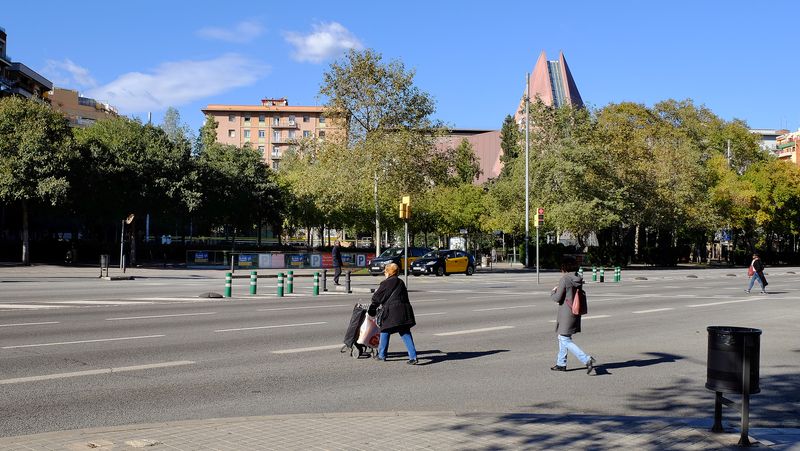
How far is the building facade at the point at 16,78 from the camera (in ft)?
241

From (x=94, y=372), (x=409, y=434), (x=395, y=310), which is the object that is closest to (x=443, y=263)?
(x=395, y=310)

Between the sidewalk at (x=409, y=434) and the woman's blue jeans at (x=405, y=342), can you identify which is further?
the woman's blue jeans at (x=405, y=342)

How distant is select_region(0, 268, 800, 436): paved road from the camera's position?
7934 mm

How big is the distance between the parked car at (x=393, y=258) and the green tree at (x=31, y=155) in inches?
667

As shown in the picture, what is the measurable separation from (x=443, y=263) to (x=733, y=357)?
36.7 meters

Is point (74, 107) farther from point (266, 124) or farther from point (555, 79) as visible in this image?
point (555, 79)

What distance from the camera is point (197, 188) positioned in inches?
2056

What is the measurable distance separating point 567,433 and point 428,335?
7.88 meters

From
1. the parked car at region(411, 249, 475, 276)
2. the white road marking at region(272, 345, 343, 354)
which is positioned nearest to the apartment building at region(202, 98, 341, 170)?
the parked car at region(411, 249, 475, 276)

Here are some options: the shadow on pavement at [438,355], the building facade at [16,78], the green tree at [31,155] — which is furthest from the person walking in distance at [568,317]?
the building facade at [16,78]

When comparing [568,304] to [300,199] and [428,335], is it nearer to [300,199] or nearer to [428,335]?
[428,335]

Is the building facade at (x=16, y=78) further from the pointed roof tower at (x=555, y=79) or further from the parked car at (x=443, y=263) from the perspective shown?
the pointed roof tower at (x=555, y=79)

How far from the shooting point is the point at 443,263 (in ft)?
141

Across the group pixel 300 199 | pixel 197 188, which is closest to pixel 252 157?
pixel 300 199
